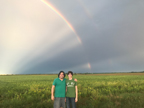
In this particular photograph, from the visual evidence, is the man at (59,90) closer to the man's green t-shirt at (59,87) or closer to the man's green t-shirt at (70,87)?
the man's green t-shirt at (59,87)

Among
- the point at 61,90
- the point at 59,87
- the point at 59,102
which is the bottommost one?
the point at 59,102

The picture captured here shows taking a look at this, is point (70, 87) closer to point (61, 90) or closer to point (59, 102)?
point (61, 90)

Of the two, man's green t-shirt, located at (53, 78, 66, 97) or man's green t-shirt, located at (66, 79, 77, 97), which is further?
man's green t-shirt, located at (66, 79, 77, 97)

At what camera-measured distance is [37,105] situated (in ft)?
25.4

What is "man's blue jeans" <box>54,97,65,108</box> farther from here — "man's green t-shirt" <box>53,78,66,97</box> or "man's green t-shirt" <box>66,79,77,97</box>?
"man's green t-shirt" <box>66,79,77,97</box>

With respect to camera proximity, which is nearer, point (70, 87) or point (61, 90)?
point (61, 90)

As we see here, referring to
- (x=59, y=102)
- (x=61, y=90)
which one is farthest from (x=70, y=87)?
(x=59, y=102)

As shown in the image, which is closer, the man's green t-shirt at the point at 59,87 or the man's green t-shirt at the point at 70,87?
the man's green t-shirt at the point at 59,87

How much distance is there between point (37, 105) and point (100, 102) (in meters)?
4.09

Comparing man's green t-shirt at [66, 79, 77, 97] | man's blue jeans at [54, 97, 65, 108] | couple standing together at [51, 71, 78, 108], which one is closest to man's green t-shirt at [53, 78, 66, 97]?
couple standing together at [51, 71, 78, 108]

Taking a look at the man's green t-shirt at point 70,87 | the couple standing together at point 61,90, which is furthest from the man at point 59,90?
the man's green t-shirt at point 70,87

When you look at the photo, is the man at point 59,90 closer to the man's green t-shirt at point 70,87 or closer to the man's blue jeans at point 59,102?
the man's blue jeans at point 59,102

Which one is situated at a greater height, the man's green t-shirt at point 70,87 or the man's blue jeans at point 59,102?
the man's green t-shirt at point 70,87

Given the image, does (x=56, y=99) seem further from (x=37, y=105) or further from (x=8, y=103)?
(x=8, y=103)
